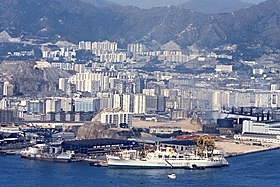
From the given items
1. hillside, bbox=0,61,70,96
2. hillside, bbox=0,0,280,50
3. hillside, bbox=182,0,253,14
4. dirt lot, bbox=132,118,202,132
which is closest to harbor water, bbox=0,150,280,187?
dirt lot, bbox=132,118,202,132

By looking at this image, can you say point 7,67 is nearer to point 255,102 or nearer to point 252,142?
point 255,102

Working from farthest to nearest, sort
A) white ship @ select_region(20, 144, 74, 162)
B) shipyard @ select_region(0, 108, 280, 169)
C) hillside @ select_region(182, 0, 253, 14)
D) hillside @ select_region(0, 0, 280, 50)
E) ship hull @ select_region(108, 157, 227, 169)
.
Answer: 1. hillside @ select_region(182, 0, 253, 14)
2. hillside @ select_region(0, 0, 280, 50)
3. white ship @ select_region(20, 144, 74, 162)
4. shipyard @ select_region(0, 108, 280, 169)
5. ship hull @ select_region(108, 157, 227, 169)

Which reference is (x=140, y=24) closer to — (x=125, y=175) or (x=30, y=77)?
(x=30, y=77)

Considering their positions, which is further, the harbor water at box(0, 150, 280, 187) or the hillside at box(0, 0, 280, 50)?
the hillside at box(0, 0, 280, 50)

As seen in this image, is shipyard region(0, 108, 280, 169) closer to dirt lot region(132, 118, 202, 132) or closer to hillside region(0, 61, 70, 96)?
dirt lot region(132, 118, 202, 132)

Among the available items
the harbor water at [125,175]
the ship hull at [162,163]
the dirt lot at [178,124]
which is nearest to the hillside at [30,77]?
the dirt lot at [178,124]

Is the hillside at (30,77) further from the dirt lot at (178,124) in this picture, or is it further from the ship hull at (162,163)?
the ship hull at (162,163)
